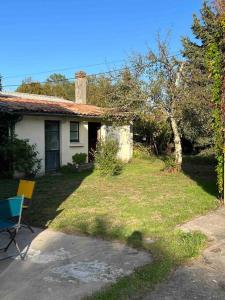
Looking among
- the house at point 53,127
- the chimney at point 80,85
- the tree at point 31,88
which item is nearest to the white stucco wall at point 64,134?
the house at point 53,127

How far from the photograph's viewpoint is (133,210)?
930cm

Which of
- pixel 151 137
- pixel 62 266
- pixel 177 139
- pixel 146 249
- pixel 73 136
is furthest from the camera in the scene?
pixel 151 137

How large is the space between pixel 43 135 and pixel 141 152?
8394 mm

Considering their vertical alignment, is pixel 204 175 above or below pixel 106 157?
below

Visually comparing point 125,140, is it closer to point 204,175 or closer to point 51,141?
point 51,141

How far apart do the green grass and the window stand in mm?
3827

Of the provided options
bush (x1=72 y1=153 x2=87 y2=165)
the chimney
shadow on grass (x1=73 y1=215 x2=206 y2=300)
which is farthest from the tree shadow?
the chimney

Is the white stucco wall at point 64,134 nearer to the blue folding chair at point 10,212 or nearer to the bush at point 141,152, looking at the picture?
the bush at point 141,152

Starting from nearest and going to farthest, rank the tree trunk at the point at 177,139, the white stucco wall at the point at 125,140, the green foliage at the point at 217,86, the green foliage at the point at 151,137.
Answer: the green foliage at the point at 217,86 → the tree trunk at the point at 177,139 → the white stucco wall at the point at 125,140 → the green foliage at the point at 151,137

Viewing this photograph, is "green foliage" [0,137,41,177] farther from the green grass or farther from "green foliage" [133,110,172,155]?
"green foliage" [133,110,172,155]

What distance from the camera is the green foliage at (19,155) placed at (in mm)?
15523

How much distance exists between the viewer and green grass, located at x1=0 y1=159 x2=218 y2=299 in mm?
5879

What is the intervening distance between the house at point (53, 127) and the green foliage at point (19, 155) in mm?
704

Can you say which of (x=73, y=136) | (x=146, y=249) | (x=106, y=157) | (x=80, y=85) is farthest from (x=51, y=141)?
(x=146, y=249)
